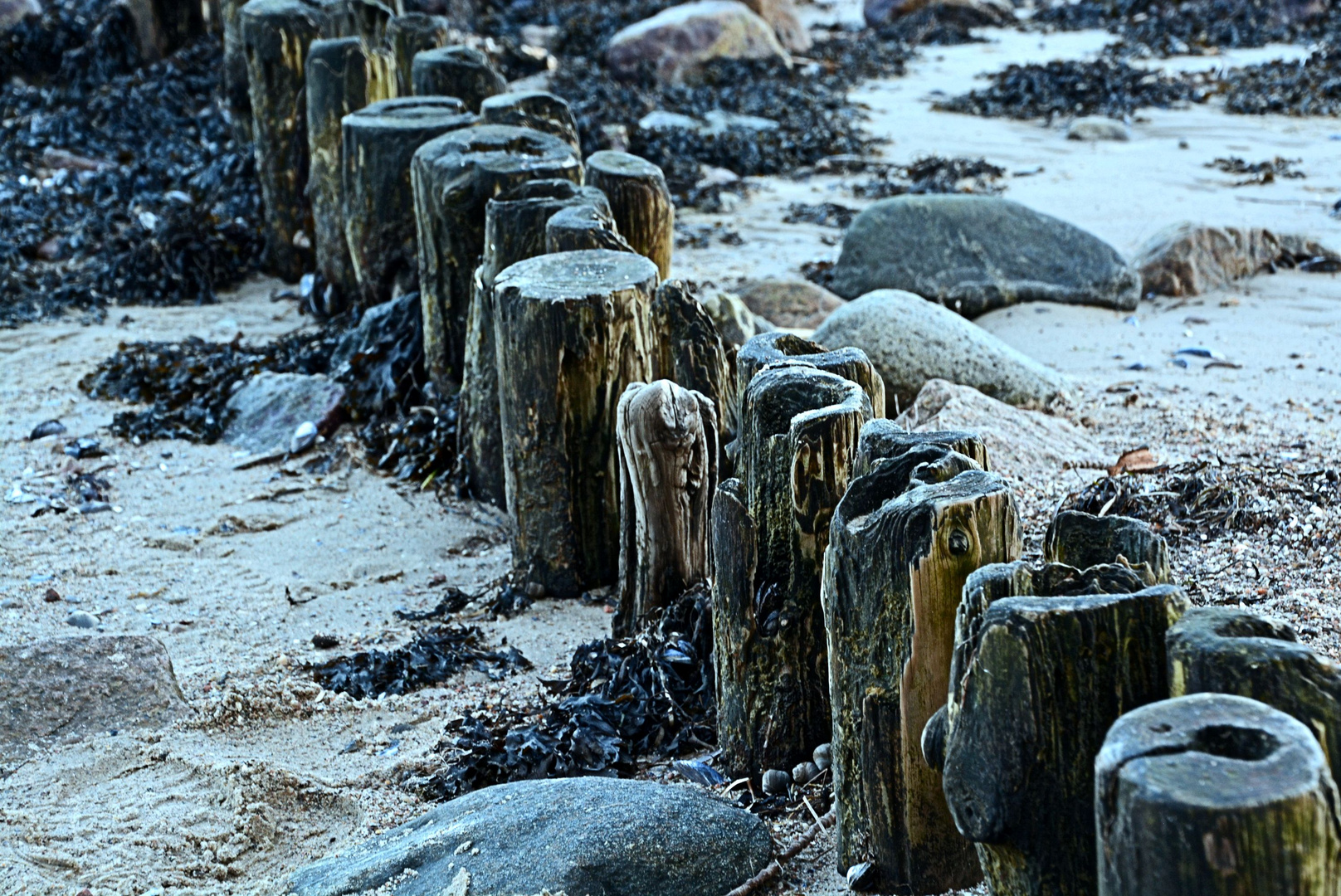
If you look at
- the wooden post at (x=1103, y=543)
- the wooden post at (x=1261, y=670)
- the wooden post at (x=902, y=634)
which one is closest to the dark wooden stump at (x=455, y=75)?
the wooden post at (x=902, y=634)

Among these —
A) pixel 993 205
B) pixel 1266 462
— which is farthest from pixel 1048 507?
pixel 993 205

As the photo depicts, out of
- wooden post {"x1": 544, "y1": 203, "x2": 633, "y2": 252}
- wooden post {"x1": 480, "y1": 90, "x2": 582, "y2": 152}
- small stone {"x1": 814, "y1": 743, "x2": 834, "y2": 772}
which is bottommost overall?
small stone {"x1": 814, "y1": 743, "x2": 834, "y2": 772}

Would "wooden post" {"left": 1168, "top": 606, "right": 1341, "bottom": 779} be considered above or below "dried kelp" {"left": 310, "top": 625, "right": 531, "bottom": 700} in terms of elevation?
above

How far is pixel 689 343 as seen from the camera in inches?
174

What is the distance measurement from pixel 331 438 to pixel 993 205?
432cm

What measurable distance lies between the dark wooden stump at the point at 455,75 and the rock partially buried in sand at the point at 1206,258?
164 inches

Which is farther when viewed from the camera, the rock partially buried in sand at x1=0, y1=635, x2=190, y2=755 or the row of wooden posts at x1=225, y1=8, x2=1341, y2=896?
the rock partially buried in sand at x1=0, y1=635, x2=190, y2=755

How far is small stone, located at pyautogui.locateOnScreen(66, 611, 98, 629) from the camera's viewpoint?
4.44 m

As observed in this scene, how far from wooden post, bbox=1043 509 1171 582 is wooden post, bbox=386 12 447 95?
6.95 metres

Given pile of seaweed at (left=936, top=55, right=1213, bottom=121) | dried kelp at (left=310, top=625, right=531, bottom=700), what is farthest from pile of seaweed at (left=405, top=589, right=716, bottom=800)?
pile of seaweed at (left=936, top=55, right=1213, bottom=121)

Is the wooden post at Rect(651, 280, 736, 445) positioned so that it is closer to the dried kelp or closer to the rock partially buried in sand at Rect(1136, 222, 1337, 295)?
the dried kelp

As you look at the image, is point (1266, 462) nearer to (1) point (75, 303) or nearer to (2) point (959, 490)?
(2) point (959, 490)

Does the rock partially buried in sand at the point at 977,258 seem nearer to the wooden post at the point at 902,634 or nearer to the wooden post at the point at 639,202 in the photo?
Answer: the wooden post at the point at 639,202

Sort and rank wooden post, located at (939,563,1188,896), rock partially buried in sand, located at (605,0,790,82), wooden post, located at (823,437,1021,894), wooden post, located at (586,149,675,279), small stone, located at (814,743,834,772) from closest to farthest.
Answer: wooden post, located at (939,563,1188,896)
wooden post, located at (823,437,1021,894)
small stone, located at (814,743,834,772)
wooden post, located at (586,149,675,279)
rock partially buried in sand, located at (605,0,790,82)
